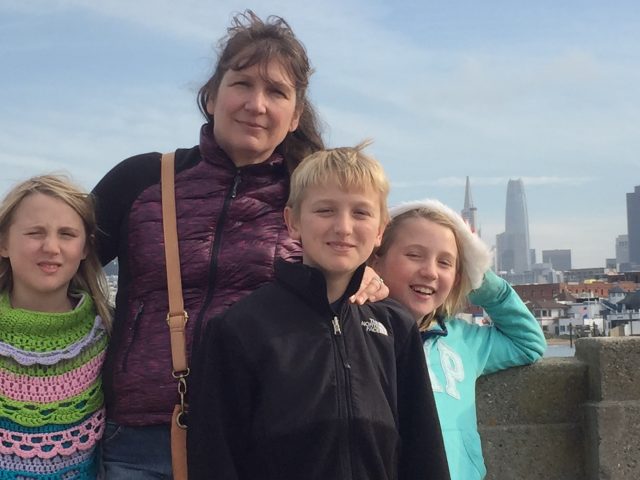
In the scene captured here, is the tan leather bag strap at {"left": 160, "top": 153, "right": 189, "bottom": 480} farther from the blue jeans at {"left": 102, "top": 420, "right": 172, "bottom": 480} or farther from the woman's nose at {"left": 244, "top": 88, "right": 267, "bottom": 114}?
the woman's nose at {"left": 244, "top": 88, "right": 267, "bottom": 114}

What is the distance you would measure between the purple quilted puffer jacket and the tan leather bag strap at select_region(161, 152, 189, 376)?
0.03 metres

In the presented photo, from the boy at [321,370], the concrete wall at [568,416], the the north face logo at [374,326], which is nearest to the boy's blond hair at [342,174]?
the boy at [321,370]

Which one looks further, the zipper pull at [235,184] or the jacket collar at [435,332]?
the jacket collar at [435,332]

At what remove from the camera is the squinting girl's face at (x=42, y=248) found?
Answer: 2.86m

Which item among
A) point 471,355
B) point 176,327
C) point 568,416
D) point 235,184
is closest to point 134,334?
point 176,327

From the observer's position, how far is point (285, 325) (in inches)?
100.0

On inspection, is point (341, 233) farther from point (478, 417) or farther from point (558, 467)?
point (558, 467)

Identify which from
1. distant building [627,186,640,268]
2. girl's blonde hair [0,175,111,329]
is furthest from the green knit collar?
distant building [627,186,640,268]

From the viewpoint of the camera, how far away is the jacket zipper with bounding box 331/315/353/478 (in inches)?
96.2

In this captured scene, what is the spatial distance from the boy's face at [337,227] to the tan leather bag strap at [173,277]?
1.55ft

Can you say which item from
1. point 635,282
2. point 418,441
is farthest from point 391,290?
point 635,282

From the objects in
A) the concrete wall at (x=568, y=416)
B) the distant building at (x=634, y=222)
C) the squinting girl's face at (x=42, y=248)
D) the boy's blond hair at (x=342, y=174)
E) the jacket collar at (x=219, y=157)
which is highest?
the distant building at (x=634, y=222)

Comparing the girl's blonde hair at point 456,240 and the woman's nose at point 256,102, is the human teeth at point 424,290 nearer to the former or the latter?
the girl's blonde hair at point 456,240

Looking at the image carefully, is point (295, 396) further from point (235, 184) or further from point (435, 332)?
point (435, 332)
